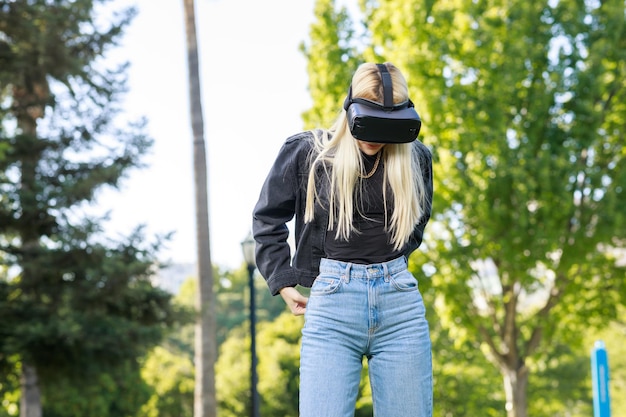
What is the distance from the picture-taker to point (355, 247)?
8.86 feet

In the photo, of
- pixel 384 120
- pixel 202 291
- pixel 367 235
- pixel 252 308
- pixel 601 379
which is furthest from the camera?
pixel 202 291

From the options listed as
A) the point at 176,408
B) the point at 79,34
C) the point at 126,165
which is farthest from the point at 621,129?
the point at 176,408

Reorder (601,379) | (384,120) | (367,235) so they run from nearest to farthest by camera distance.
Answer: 1. (384,120)
2. (367,235)
3. (601,379)

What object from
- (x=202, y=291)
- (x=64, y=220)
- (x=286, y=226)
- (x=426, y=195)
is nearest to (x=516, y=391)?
(x=202, y=291)

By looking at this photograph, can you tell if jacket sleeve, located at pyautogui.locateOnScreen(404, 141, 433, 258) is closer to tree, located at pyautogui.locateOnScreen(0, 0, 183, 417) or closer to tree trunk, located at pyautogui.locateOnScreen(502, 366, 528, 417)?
tree, located at pyautogui.locateOnScreen(0, 0, 183, 417)

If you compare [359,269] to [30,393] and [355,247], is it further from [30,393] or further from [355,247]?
[30,393]

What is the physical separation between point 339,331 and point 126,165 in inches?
522

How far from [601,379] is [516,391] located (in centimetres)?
957

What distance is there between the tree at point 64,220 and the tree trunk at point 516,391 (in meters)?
6.52

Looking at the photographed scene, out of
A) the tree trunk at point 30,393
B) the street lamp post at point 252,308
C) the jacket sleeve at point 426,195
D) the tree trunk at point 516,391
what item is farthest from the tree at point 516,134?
the jacket sleeve at point 426,195

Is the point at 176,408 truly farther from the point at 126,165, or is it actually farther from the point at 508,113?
the point at 508,113

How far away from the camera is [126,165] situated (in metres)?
15.3

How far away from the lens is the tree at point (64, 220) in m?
13.8

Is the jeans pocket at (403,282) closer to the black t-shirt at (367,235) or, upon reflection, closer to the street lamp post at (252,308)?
the black t-shirt at (367,235)
